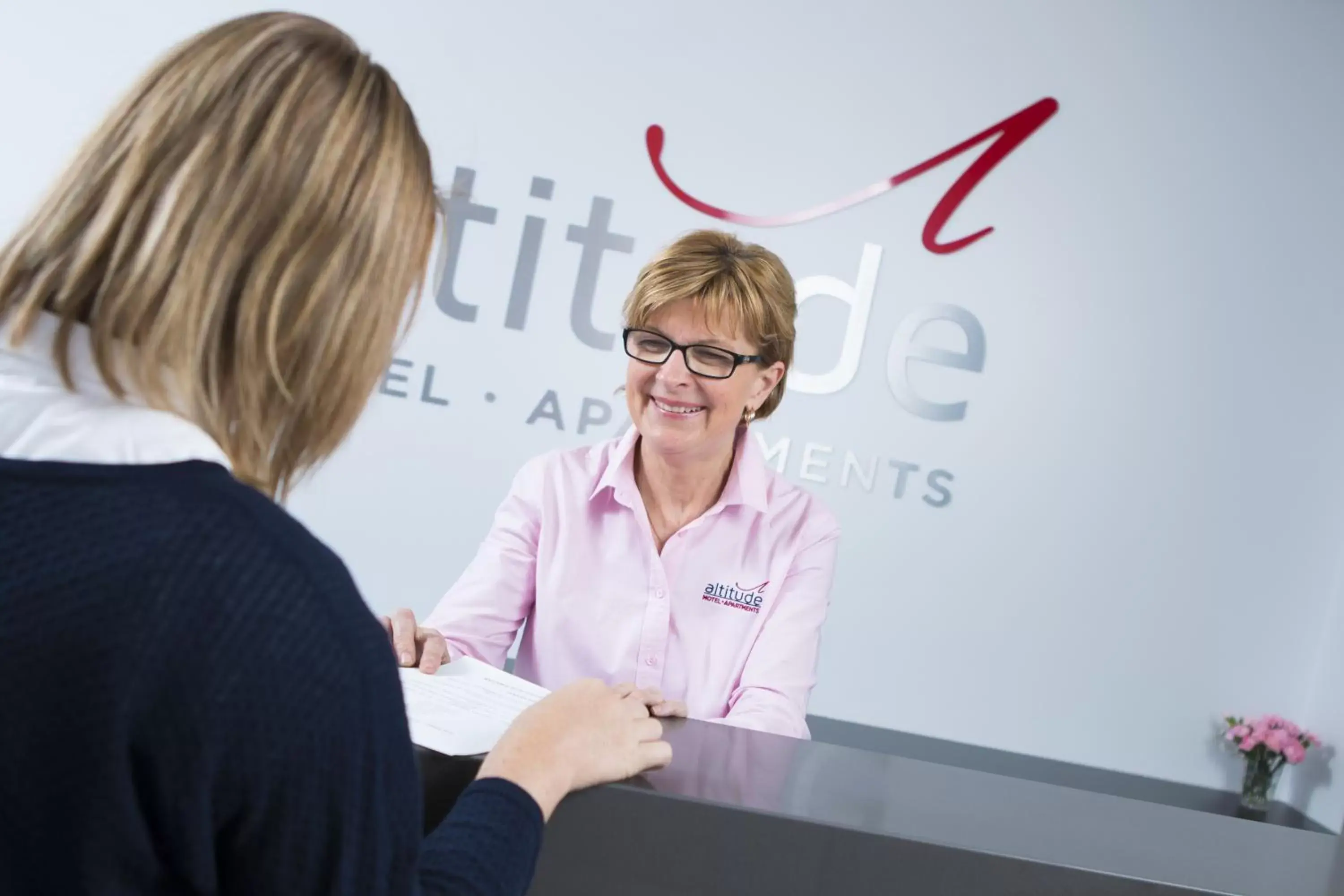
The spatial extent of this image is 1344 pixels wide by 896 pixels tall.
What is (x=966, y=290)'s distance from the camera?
16.0 ft

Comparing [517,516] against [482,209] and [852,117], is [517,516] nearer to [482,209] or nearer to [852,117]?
[482,209]

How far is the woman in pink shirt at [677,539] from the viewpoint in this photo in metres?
2.24

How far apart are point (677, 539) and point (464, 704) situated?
3.40 feet

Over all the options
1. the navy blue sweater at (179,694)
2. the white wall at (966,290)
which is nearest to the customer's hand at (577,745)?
the navy blue sweater at (179,694)

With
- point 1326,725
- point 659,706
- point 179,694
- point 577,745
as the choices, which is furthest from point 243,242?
point 1326,725

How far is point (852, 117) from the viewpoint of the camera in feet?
15.9

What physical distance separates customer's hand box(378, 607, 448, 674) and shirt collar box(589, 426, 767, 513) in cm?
70

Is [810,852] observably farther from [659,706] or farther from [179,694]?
[179,694]

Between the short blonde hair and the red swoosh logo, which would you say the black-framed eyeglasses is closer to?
the short blonde hair

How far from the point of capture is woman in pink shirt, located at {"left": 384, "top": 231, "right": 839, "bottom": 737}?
7.35 feet

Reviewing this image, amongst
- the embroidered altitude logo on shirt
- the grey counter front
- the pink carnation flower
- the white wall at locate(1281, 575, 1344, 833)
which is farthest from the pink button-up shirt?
the white wall at locate(1281, 575, 1344, 833)

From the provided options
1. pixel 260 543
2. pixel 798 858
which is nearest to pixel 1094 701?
pixel 798 858

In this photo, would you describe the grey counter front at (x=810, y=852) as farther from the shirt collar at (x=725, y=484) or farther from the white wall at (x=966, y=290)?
the white wall at (x=966, y=290)

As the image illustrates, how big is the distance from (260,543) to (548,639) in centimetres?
158
